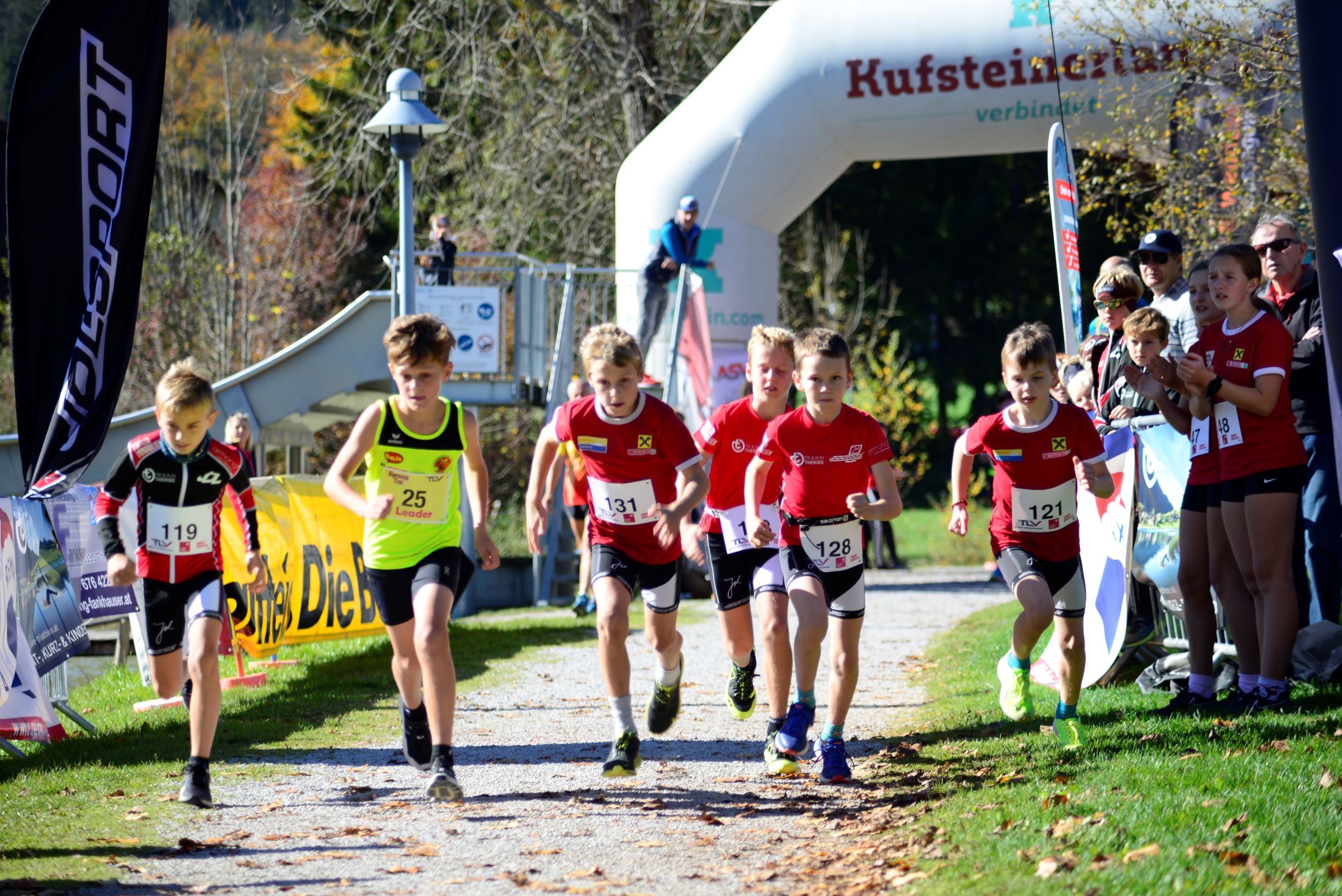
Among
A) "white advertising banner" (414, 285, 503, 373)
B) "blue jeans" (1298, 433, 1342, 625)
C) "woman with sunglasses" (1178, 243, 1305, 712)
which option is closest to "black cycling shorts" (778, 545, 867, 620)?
"woman with sunglasses" (1178, 243, 1305, 712)

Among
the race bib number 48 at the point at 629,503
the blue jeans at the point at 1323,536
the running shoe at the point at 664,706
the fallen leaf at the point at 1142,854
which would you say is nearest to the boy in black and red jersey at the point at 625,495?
the race bib number 48 at the point at 629,503

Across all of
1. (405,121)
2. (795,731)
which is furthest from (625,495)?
(405,121)

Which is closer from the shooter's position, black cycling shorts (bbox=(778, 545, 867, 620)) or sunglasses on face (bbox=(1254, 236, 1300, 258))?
black cycling shorts (bbox=(778, 545, 867, 620))

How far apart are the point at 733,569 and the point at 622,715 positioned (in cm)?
103

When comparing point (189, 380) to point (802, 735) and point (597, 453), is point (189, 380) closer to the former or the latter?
point (597, 453)

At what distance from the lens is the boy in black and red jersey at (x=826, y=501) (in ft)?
20.0

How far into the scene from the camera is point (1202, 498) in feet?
22.6

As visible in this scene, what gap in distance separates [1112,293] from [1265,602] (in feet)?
7.69

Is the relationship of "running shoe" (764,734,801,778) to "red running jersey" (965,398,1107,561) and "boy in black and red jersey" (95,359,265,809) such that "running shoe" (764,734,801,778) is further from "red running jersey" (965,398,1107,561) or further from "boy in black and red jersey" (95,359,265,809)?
"boy in black and red jersey" (95,359,265,809)

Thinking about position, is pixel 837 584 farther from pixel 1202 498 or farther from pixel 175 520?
pixel 175 520

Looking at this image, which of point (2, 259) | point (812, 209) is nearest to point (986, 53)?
point (812, 209)

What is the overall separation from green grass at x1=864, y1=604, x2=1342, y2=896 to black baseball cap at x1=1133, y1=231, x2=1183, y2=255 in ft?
8.73

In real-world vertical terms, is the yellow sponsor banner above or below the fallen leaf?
above

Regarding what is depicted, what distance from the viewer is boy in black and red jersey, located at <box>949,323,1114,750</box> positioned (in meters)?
6.25
